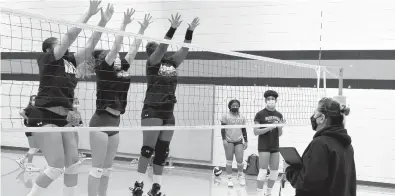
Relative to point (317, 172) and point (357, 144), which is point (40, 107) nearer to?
point (317, 172)

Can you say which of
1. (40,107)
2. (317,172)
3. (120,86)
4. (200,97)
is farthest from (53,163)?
(200,97)

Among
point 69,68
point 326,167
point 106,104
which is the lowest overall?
point 326,167

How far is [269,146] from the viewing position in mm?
6262

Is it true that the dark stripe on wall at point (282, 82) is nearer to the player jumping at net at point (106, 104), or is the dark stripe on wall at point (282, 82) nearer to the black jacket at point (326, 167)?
the player jumping at net at point (106, 104)

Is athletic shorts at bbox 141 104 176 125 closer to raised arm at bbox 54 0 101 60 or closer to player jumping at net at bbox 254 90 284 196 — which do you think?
raised arm at bbox 54 0 101 60

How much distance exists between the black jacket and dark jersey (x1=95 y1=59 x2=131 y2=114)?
2351 mm

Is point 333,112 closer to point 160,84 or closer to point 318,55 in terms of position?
point 160,84

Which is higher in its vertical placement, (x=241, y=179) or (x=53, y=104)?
(x=53, y=104)

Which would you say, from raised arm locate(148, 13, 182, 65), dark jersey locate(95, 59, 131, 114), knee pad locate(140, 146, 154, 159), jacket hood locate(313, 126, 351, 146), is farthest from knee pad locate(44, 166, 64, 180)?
jacket hood locate(313, 126, 351, 146)

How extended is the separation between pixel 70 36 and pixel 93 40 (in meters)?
0.41

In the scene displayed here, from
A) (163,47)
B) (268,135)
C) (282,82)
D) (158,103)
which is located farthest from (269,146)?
(282,82)

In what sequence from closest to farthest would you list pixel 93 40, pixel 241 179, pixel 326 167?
pixel 326 167, pixel 93 40, pixel 241 179

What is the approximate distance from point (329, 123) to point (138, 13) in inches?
304

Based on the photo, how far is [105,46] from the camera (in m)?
9.87
